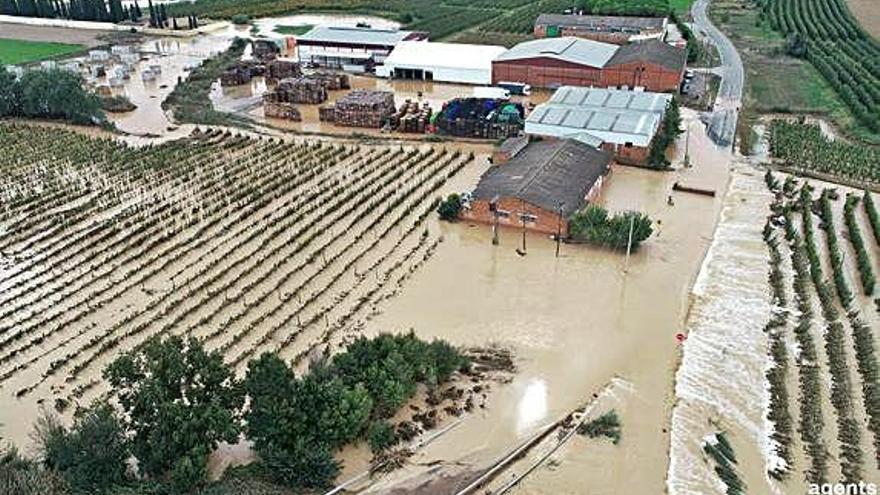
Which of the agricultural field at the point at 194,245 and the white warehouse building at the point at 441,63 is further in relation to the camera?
the white warehouse building at the point at 441,63

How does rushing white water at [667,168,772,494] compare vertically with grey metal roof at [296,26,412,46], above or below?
below

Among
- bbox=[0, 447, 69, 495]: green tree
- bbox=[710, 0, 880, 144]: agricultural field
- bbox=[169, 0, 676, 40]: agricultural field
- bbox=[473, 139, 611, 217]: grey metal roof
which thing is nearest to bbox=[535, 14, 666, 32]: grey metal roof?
bbox=[169, 0, 676, 40]: agricultural field

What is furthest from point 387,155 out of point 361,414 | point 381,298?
point 361,414

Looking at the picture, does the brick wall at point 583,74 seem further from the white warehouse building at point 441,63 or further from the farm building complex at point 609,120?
the farm building complex at point 609,120

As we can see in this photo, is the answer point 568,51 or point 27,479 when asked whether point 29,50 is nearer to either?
point 568,51

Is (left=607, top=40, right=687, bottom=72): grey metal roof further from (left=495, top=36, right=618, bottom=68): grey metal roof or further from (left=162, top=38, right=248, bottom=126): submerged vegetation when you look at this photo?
(left=162, top=38, right=248, bottom=126): submerged vegetation

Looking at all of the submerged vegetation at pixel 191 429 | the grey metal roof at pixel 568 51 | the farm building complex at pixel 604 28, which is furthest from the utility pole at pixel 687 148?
the submerged vegetation at pixel 191 429
